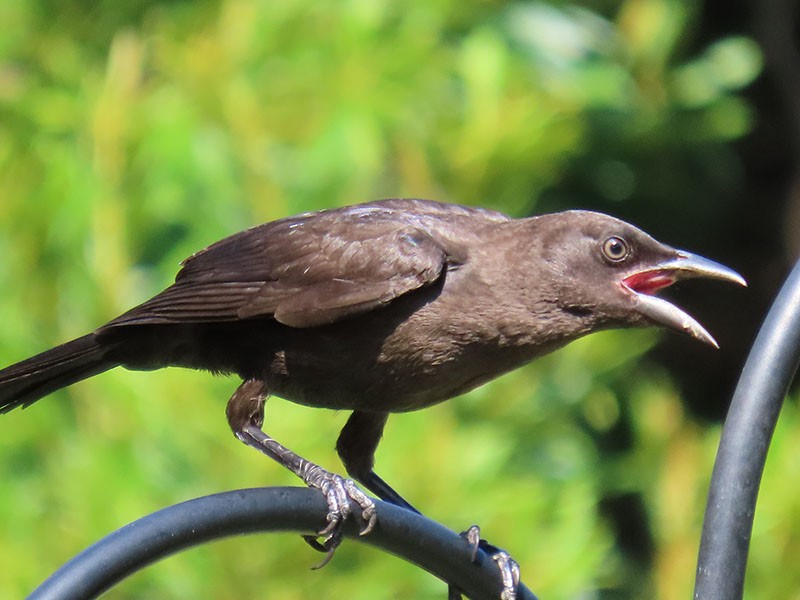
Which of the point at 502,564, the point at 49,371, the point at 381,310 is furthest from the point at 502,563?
the point at 49,371

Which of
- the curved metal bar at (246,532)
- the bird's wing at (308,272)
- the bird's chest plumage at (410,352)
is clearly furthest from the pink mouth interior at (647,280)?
the curved metal bar at (246,532)

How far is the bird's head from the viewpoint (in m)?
3.66

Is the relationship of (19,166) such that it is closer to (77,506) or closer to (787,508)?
(77,506)

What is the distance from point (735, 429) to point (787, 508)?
2825 mm

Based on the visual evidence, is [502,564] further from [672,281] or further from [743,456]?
[672,281]

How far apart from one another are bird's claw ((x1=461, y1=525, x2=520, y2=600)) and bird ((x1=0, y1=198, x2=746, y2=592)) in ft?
1.22

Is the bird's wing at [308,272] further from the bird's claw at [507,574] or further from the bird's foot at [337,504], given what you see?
the bird's claw at [507,574]

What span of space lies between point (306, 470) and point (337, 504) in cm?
36

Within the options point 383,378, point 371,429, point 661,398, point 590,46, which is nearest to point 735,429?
point 383,378

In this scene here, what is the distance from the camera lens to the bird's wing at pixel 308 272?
3.68m

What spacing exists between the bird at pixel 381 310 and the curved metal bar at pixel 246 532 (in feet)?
1.64

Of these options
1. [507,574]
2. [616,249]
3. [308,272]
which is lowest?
[507,574]

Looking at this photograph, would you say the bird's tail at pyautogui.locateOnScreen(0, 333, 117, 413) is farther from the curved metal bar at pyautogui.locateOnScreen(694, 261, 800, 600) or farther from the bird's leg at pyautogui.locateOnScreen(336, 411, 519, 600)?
the curved metal bar at pyautogui.locateOnScreen(694, 261, 800, 600)

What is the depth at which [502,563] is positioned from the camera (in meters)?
3.36
